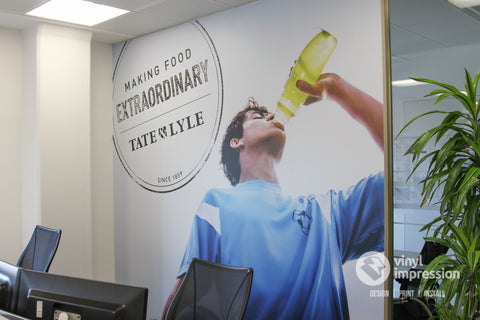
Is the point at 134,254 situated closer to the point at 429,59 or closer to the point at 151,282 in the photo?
the point at 151,282

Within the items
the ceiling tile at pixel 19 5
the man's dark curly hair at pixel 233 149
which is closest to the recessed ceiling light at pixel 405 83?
the man's dark curly hair at pixel 233 149

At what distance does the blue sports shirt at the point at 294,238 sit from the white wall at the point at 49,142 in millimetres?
1413

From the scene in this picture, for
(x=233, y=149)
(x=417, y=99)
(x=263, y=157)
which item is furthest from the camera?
(x=233, y=149)

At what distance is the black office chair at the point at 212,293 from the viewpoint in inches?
101

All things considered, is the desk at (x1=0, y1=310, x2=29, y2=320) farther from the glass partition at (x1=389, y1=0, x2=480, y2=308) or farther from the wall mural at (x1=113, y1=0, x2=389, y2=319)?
the glass partition at (x1=389, y1=0, x2=480, y2=308)

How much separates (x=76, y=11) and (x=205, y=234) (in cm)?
228

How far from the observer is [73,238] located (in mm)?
4742

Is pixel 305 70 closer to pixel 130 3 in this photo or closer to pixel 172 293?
pixel 130 3

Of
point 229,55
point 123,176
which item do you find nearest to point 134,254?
point 123,176

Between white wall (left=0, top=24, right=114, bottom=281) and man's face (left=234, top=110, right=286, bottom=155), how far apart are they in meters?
1.83

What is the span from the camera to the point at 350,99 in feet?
10.9

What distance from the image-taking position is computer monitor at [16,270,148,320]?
199cm

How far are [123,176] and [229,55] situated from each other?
6.28 feet

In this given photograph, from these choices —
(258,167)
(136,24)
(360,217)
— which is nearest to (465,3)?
(360,217)
